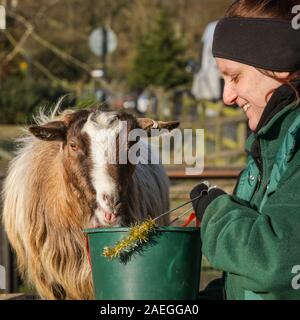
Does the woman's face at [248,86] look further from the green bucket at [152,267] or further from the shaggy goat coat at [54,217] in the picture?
the shaggy goat coat at [54,217]

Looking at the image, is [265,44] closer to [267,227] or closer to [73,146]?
[267,227]

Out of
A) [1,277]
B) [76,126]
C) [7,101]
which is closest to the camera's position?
[76,126]

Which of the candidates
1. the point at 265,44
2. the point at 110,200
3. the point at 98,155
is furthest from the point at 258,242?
the point at 98,155

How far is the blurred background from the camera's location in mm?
19641

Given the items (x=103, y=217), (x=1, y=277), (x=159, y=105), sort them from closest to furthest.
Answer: (x=103, y=217) < (x=1, y=277) < (x=159, y=105)

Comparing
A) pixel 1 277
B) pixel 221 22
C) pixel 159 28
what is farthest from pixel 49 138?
pixel 159 28

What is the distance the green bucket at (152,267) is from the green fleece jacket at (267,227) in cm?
37

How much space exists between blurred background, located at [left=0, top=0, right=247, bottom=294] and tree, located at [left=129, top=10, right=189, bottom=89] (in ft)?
0.16

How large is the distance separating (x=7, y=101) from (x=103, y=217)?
25.1 m

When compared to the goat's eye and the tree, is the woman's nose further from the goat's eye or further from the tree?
the tree

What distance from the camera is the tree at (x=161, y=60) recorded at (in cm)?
3734

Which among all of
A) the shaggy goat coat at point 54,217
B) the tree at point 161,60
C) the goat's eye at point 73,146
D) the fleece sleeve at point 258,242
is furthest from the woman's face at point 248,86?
the tree at point 161,60

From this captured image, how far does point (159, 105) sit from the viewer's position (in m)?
26.3

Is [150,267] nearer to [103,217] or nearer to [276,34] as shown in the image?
[276,34]
